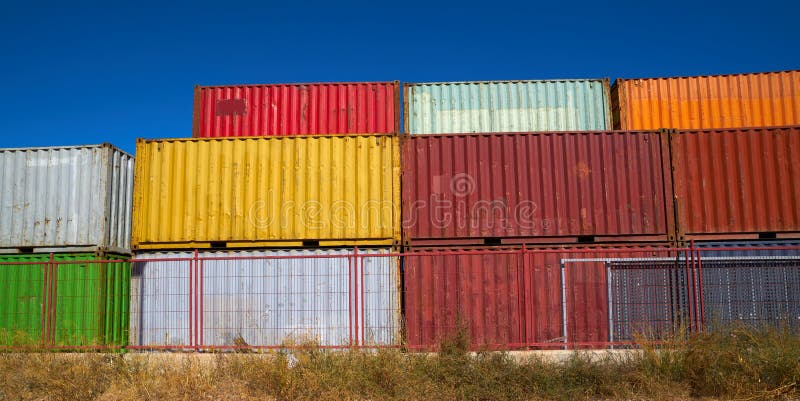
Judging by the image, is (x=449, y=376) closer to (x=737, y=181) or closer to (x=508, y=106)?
(x=737, y=181)

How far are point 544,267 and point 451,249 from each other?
174 centimetres

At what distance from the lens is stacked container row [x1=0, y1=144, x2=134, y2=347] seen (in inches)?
405

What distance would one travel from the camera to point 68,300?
10.4m

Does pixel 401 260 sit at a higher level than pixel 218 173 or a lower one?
lower

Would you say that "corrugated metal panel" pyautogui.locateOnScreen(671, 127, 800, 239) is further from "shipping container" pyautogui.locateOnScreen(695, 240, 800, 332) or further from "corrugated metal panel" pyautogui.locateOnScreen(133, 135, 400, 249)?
"corrugated metal panel" pyautogui.locateOnScreen(133, 135, 400, 249)

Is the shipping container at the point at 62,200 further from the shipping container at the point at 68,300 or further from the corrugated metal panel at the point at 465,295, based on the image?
the corrugated metal panel at the point at 465,295

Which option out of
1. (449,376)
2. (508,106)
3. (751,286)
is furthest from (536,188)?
(449,376)

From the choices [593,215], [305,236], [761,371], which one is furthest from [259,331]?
[761,371]

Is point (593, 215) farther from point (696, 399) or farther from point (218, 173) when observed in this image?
point (218, 173)

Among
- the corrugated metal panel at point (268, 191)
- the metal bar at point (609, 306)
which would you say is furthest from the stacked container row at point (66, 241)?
the metal bar at point (609, 306)

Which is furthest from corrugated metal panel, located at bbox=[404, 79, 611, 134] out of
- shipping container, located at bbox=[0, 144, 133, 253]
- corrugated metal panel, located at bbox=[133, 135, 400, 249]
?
shipping container, located at bbox=[0, 144, 133, 253]

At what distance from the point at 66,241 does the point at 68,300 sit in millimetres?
1254

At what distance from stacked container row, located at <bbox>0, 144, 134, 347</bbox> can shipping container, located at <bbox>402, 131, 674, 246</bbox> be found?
18.8 feet

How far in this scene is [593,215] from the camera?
35.4 ft
